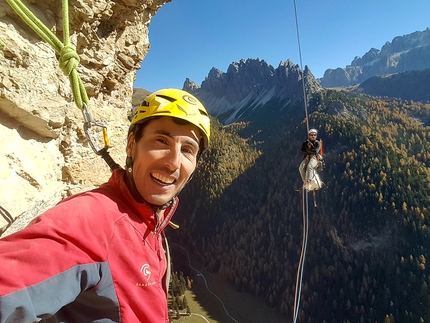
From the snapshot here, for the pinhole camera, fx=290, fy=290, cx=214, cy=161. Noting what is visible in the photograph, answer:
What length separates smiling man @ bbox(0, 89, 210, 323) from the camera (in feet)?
3.34

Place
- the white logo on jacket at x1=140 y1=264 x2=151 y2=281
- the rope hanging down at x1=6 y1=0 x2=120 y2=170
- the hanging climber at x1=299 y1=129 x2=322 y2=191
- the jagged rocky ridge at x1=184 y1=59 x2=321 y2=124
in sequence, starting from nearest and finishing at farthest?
the white logo on jacket at x1=140 y1=264 x2=151 y2=281 < the rope hanging down at x1=6 y1=0 x2=120 y2=170 < the hanging climber at x1=299 y1=129 x2=322 y2=191 < the jagged rocky ridge at x1=184 y1=59 x2=321 y2=124

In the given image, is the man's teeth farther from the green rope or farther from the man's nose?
the green rope

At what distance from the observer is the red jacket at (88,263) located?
1001mm

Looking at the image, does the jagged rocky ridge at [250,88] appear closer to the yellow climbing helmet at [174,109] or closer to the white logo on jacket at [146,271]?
the yellow climbing helmet at [174,109]

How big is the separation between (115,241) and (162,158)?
53 centimetres

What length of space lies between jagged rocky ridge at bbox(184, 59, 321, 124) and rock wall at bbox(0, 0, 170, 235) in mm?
100090

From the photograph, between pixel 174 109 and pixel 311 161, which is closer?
pixel 174 109

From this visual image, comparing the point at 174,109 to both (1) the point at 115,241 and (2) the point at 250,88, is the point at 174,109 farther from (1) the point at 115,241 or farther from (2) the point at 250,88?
(2) the point at 250,88

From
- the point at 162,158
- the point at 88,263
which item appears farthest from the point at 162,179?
the point at 88,263

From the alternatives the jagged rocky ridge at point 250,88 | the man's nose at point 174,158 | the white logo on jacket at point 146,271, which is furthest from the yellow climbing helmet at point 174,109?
the jagged rocky ridge at point 250,88

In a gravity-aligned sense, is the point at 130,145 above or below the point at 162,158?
above

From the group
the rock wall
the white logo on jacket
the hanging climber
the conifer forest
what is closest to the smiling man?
the white logo on jacket

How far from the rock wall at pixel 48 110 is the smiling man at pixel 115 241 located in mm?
1546

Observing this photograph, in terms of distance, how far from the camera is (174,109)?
6.10ft
